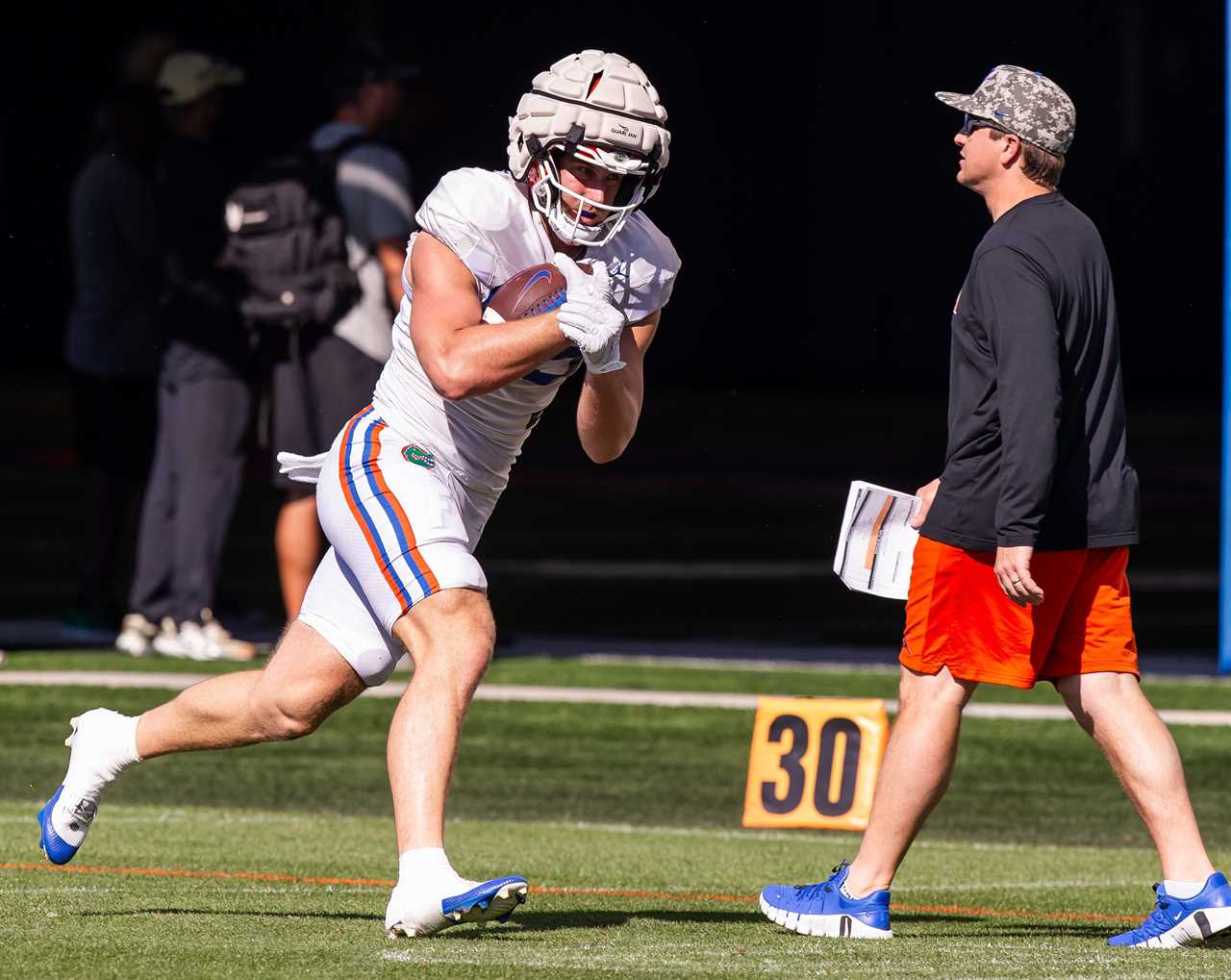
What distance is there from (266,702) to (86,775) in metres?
0.53

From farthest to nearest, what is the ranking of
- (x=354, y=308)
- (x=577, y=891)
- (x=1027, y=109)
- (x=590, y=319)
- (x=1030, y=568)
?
(x=354, y=308) < (x=577, y=891) < (x=1027, y=109) < (x=1030, y=568) < (x=590, y=319)

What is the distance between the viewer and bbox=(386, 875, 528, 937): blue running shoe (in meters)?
5.24

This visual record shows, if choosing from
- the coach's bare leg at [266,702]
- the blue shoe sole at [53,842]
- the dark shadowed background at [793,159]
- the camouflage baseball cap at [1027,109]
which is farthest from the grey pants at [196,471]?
the dark shadowed background at [793,159]

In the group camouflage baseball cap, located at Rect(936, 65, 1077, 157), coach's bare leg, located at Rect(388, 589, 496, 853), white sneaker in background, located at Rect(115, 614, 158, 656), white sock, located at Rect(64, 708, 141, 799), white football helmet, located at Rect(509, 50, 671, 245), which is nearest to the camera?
coach's bare leg, located at Rect(388, 589, 496, 853)

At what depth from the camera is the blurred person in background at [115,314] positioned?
11.2m

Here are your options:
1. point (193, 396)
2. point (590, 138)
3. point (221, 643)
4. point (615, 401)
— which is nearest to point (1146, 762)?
point (615, 401)

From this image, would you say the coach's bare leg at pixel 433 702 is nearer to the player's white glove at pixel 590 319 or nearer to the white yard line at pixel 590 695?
the player's white glove at pixel 590 319

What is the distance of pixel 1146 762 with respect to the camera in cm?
583

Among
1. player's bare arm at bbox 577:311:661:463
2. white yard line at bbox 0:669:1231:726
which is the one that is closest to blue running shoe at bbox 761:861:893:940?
player's bare arm at bbox 577:311:661:463

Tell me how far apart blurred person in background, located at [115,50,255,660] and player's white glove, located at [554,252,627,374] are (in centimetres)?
550

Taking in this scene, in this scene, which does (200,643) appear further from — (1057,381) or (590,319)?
(1057,381)

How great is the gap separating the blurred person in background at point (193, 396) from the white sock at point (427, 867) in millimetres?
5564

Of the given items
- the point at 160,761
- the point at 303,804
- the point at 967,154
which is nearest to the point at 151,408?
the point at 160,761

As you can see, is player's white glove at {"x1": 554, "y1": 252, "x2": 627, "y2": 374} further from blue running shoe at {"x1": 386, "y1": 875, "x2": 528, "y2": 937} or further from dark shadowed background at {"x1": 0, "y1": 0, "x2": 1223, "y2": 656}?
dark shadowed background at {"x1": 0, "y1": 0, "x2": 1223, "y2": 656}
